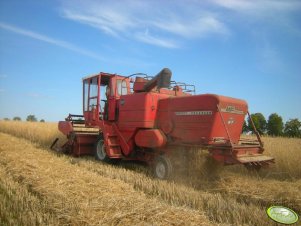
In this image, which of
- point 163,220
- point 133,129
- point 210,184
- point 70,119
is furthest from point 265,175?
point 70,119

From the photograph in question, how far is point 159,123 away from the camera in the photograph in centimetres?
807

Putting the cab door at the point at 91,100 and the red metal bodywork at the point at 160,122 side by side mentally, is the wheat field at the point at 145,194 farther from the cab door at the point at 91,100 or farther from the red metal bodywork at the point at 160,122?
the cab door at the point at 91,100

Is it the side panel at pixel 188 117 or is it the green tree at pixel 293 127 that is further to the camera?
the green tree at pixel 293 127

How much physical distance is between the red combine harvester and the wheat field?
48cm

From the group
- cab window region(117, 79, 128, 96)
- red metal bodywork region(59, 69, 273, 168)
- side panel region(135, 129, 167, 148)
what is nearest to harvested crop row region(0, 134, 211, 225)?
side panel region(135, 129, 167, 148)

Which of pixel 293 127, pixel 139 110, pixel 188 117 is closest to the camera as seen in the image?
pixel 188 117

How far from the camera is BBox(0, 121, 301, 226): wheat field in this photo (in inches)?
154

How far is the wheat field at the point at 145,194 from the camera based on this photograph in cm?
392
